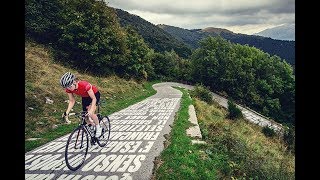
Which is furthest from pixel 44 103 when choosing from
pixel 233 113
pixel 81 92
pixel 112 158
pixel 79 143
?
pixel 233 113

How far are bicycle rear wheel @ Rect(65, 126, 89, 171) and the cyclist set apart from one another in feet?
1.30

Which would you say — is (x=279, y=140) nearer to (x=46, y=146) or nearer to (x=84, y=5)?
(x=46, y=146)

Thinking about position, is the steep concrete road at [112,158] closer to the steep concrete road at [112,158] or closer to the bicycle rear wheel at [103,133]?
the steep concrete road at [112,158]

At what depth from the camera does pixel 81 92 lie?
7738 millimetres

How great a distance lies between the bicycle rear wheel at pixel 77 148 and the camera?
6.83 metres

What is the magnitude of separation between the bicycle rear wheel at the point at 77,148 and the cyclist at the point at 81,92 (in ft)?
1.30

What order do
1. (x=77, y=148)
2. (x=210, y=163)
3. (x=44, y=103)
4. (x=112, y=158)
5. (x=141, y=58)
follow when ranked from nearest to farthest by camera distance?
(x=77, y=148), (x=112, y=158), (x=210, y=163), (x=44, y=103), (x=141, y=58)

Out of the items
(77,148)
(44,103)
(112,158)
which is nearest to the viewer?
(77,148)

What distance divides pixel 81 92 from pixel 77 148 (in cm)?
145

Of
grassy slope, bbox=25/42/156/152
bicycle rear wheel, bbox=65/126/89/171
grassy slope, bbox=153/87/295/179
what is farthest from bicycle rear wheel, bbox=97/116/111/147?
grassy slope, bbox=153/87/295/179

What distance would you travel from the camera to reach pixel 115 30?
110 feet

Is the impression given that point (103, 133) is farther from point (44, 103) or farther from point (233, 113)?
point (233, 113)

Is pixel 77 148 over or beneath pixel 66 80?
beneath
